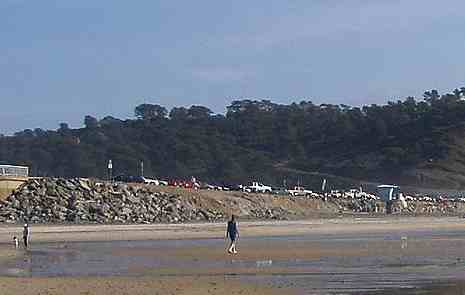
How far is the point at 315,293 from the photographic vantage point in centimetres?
2492

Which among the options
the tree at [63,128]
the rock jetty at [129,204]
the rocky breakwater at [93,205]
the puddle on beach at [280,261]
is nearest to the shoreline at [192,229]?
the rocky breakwater at [93,205]

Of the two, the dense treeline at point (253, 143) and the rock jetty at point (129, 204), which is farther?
the dense treeline at point (253, 143)

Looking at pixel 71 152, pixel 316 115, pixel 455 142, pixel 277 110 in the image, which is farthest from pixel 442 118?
pixel 71 152

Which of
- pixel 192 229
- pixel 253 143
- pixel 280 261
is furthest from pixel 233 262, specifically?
pixel 253 143

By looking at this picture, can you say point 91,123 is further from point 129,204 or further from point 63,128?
point 129,204

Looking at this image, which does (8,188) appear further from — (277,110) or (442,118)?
(277,110)

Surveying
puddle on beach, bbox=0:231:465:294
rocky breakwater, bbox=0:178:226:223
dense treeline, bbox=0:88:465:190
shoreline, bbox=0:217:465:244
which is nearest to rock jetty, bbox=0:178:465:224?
rocky breakwater, bbox=0:178:226:223

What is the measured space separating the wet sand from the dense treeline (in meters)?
78.7

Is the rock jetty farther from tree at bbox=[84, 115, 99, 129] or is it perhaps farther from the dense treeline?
tree at bbox=[84, 115, 99, 129]

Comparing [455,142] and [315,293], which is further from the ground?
[455,142]

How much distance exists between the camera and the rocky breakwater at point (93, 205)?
67.6 metres

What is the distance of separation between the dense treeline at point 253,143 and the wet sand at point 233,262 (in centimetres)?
7868

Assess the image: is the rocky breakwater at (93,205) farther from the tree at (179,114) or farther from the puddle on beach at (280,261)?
the tree at (179,114)

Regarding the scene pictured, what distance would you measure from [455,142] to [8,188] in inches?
3530
